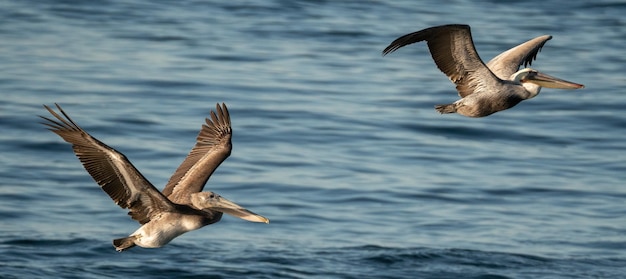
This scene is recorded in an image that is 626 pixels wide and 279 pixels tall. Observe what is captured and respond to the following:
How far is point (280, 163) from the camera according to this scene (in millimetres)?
21938

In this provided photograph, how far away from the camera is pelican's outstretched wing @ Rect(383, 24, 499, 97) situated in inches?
445

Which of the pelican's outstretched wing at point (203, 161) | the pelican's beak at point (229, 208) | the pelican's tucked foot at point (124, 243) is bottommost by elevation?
the pelican's tucked foot at point (124, 243)

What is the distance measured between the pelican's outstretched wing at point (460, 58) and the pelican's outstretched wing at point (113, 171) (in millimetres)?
2956

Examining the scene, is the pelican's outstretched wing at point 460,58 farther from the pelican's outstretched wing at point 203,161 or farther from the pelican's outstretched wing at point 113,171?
the pelican's outstretched wing at point 113,171

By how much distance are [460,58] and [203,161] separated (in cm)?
259

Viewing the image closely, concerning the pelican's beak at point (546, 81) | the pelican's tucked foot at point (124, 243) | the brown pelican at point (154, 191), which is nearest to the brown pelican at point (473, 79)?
the pelican's beak at point (546, 81)

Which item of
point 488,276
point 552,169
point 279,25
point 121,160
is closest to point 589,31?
point 279,25

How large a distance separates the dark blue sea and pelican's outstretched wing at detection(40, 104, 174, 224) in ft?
28.1

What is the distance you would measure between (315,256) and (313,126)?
5120mm

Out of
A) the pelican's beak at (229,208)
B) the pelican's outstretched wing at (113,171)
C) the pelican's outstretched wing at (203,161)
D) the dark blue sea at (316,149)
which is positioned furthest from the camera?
the dark blue sea at (316,149)

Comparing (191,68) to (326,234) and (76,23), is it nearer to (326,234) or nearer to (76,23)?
(76,23)

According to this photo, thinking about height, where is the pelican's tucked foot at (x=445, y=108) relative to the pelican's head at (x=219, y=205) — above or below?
above

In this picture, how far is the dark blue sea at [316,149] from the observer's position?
64.3ft

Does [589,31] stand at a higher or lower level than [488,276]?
higher
